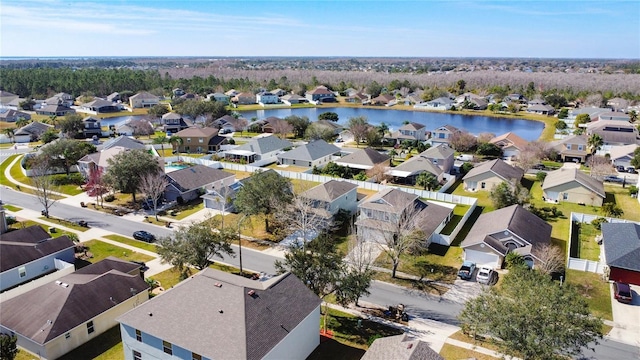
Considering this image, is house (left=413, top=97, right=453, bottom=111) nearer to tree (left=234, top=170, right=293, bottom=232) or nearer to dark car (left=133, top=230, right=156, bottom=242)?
tree (left=234, top=170, right=293, bottom=232)

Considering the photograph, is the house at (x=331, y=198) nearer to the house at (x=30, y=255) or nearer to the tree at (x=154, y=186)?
the tree at (x=154, y=186)

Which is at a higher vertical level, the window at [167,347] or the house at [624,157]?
the house at [624,157]

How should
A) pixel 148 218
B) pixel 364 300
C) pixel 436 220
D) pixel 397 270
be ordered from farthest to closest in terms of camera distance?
pixel 148 218
pixel 436 220
pixel 397 270
pixel 364 300

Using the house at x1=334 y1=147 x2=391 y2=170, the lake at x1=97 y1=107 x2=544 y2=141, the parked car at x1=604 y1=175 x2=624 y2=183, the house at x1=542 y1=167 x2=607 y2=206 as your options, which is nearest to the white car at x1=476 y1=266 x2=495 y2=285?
the house at x1=542 y1=167 x2=607 y2=206

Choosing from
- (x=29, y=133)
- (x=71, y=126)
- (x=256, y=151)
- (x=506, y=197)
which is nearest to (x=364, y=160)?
(x=256, y=151)

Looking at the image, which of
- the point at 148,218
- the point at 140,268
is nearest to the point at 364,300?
the point at 140,268

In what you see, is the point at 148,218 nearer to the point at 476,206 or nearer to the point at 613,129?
the point at 476,206

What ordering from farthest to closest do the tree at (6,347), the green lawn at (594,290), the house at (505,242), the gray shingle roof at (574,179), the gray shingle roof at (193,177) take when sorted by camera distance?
1. the gray shingle roof at (193,177)
2. the gray shingle roof at (574,179)
3. the house at (505,242)
4. the green lawn at (594,290)
5. the tree at (6,347)

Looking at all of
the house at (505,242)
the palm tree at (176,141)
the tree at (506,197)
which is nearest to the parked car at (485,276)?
the house at (505,242)
